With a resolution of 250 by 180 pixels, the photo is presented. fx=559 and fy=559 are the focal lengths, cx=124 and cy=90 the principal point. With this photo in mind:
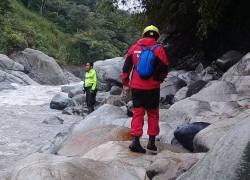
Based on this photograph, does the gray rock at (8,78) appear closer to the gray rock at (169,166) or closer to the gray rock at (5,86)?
the gray rock at (5,86)

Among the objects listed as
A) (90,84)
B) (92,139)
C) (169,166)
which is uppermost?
(169,166)

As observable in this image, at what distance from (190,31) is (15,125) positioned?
608 centimetres

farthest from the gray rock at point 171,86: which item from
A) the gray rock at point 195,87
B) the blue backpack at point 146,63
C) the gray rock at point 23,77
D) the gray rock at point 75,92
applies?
the gray rock at point 23,77

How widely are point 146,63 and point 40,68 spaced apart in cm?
2705

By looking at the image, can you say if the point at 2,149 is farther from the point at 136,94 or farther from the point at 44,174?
the point at 44,174

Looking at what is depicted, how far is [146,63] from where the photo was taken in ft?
23.9

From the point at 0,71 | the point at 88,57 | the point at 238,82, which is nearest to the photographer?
the point at 238,82

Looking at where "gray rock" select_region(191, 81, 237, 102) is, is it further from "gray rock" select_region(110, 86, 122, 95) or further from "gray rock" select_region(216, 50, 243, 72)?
"gray rock" select_region(110, 86, 122, 95)

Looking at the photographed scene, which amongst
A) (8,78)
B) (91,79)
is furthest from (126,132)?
(8,78)

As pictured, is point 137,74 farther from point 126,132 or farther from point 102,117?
point 102,117

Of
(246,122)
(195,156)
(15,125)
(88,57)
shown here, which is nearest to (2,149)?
(15,125)

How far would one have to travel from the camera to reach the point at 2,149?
41.0ft

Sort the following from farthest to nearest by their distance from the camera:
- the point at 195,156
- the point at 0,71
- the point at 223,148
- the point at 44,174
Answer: the point at 0,71, the point at 195,156, the point at 44,174, the point at 223,148

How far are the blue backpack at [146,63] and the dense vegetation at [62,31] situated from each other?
3136 cm
